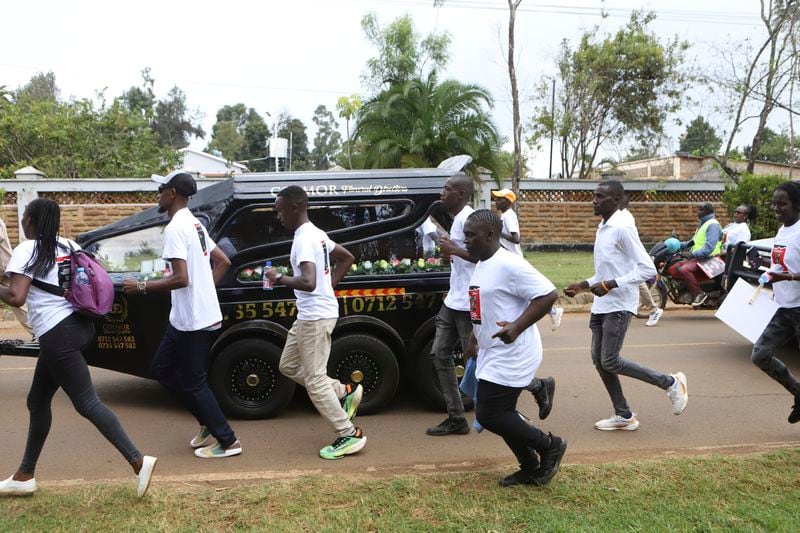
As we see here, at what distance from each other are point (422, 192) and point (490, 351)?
2317 millimetres

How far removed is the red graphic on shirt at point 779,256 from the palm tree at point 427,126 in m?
13.5

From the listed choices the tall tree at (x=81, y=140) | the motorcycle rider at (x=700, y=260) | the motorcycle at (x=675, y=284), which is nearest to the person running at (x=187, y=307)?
the motorcycle at (x=675, y=284)

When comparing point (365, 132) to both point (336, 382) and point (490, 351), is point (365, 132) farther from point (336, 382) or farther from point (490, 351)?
point (490, 351)

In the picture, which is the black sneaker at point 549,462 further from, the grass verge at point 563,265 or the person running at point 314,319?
the grass verge at point 563,265

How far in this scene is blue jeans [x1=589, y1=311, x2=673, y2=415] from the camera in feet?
16.7

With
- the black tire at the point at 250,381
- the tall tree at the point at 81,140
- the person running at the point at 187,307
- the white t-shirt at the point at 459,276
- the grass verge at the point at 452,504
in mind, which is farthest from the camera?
the tall tree at the point at 81,140

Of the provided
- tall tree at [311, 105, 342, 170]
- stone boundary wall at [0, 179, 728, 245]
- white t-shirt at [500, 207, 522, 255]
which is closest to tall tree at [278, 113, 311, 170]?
tall tree at [311, 105, 342, 170]

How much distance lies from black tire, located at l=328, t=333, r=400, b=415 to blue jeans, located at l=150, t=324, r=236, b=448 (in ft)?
4.07

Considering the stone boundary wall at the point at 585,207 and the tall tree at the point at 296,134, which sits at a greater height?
the tall tree at the point at 296,134

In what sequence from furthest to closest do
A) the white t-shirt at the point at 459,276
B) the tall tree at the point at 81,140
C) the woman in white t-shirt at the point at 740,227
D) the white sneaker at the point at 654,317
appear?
the tall tree at the point at 81,140, the white sneaker at the point at 654,317, the woman in white t-shirt at the point at 740,227, the white t-shirt at the point at 459,276

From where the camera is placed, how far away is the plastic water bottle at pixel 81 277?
12.7 feet

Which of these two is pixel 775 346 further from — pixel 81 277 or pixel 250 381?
pixel 81 277

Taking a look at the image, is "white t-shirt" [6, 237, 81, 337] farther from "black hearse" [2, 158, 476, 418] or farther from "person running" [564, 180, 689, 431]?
"person running" [564, 180, 689, 431]

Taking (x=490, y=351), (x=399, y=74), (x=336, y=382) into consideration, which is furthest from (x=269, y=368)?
(x=399, y=74)
